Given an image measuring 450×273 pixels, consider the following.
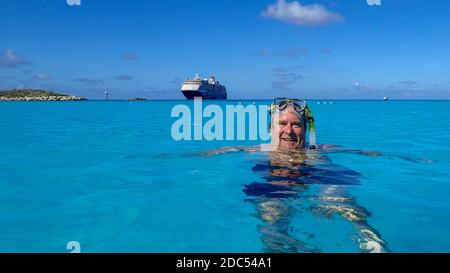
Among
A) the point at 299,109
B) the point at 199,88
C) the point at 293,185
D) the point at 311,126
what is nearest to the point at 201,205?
the point at 293,185

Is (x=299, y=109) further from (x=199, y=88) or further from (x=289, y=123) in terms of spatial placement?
(x=199, y=88)

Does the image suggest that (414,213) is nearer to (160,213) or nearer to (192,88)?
(160,213)

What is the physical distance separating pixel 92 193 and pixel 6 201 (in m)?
1.47

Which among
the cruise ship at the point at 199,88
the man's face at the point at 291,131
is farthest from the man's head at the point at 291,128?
the cruise ship at the point at 199,88

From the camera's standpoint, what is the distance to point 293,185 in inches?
273

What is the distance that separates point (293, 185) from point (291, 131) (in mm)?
1398

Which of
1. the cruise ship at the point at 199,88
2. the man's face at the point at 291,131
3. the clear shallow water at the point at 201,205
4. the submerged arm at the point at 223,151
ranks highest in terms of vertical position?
the cruise ship at the point at 199,88

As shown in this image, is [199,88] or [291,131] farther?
[199,88]

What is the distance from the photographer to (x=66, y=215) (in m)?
5.89

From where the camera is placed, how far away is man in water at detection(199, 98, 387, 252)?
454cm

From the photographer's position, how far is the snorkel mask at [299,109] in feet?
26.1

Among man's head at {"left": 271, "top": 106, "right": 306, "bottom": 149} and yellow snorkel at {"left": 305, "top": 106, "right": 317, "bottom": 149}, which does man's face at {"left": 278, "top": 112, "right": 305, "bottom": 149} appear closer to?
man's head at {"left": 271, "top": 106, "right": 306, "bottom": 149}

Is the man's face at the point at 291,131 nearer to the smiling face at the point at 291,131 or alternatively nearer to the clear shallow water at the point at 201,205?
the smiling face at the point at 291,131
